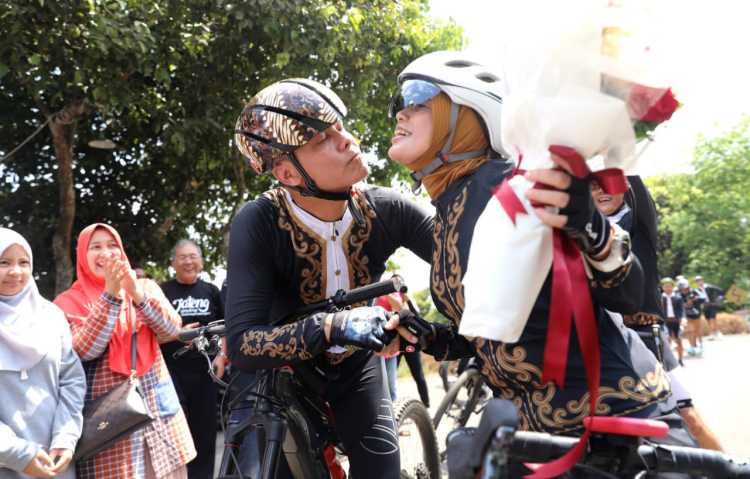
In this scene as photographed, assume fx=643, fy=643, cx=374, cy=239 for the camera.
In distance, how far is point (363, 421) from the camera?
8.98 feet

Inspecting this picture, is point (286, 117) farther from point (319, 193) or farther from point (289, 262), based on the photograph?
point (289, 262)

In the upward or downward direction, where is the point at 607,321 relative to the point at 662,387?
upward

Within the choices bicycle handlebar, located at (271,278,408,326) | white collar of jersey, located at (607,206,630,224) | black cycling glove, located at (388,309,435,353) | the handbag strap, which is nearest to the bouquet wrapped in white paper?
black cycling glove, located at (388,309,435,353)

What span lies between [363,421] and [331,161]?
1.11 metres

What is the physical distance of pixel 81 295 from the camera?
4.27m

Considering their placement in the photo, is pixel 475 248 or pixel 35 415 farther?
pixel 35 415

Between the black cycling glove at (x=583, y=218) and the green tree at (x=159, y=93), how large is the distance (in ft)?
21.6

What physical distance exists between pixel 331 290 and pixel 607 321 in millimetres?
1273

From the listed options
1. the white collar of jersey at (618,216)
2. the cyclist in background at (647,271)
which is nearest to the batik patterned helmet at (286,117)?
the cyclist in background at (647,271)

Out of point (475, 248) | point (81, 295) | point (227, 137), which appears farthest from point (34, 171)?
point (475, 248)

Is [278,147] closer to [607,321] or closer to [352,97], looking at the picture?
[607,321]

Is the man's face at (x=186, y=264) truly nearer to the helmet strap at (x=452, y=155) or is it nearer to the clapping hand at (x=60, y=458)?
the clapping hand at (x=60, y=458)

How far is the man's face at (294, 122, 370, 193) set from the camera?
102 inches

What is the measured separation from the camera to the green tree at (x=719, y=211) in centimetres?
3647
